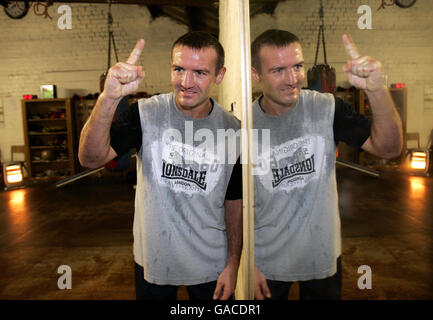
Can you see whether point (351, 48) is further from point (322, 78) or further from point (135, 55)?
point (135, 55)

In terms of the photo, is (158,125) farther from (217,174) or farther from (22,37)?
(22,37)

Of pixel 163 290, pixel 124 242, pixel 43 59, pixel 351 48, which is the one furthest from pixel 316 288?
pixel 43 59

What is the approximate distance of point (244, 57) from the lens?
962mm

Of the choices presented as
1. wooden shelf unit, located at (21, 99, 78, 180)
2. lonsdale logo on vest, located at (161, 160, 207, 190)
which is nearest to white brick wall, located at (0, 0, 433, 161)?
wooden shelf unit, located at (21, 99, 78, 180)

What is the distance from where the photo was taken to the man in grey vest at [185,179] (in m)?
1.02

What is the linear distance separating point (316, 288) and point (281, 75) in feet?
2.35

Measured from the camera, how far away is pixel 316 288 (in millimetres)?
1081

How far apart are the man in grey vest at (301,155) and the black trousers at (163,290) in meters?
0.19

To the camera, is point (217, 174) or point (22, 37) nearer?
point (217, 174)

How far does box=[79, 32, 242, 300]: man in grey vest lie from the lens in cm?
102

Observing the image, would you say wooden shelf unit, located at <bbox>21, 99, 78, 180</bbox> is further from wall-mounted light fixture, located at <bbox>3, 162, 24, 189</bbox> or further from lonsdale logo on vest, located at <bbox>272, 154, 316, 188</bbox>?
lonsdale logo on vest, located at <bbox>272, 154, 316, 188</bbox>

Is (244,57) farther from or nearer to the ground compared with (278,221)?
farther from the ground
